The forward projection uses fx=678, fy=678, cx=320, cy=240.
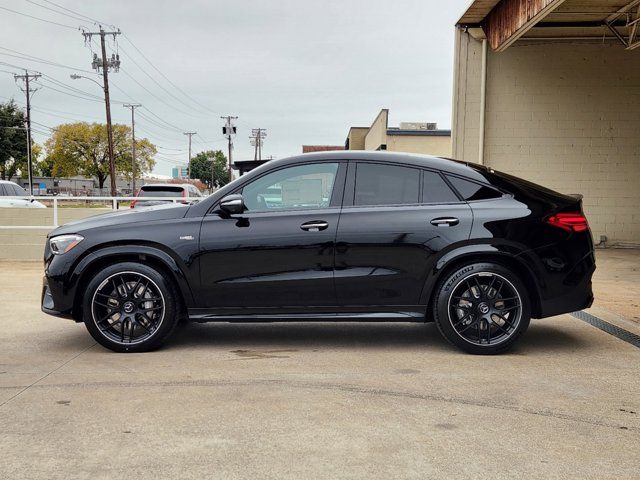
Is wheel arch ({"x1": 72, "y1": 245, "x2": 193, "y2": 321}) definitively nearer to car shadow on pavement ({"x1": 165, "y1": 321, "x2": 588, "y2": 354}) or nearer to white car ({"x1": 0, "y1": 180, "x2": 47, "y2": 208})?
car shadow on pavement ({"x1": 165, "y1": 321, "x2": 588, "y2": 354})

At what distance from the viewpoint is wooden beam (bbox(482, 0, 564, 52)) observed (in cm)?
1133

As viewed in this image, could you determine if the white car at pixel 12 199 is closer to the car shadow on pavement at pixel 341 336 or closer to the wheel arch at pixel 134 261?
the car shadow on pavement at pixel 341 336

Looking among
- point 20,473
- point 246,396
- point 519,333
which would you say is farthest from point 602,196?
point 20,473

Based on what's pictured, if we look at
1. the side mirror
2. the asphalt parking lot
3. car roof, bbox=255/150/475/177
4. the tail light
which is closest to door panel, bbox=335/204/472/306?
car roof, bbox=255/150/475/177

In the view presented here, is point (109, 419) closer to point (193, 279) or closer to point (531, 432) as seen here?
point (193, 279)

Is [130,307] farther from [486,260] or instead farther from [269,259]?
[486,260]

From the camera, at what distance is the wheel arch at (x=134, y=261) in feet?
18.5

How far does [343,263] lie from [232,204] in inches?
40.7

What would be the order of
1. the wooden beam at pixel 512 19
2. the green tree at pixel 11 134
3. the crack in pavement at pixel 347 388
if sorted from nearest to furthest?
the crack in pavement at pixel 347 388
the wooden beam at pixel 512 19
the green tree at pixel 11 134

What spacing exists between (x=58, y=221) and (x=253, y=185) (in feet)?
32.5

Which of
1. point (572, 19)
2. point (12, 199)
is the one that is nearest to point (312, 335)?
point (572, 19)

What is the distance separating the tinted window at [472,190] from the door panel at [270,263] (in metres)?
1.06

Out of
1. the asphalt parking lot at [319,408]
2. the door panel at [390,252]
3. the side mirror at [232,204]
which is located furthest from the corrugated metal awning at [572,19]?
the asphalt parking lot at [319,408]

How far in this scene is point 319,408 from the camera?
4199mm
